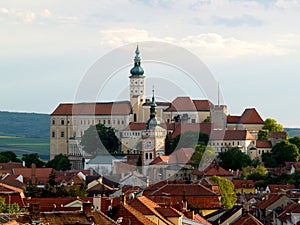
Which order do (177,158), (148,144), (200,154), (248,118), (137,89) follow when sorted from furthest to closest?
(137,89)
(248,118)
(148,144)
(200,154)
(177,158)

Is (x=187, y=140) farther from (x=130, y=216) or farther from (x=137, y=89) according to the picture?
(x=130, y=216)

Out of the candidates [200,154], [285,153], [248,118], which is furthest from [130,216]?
[248,118]

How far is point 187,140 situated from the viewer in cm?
17512

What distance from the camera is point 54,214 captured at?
39.9m

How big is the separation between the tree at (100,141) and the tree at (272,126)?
24.6 metres

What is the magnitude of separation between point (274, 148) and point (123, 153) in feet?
73.8

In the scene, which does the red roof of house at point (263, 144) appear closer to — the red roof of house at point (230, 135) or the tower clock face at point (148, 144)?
the red roof of house at point (230, 135)

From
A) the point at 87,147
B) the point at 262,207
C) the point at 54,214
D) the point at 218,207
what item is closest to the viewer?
the point at 54,214

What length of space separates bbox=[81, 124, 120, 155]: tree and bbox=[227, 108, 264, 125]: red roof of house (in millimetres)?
20524

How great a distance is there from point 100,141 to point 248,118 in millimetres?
26616

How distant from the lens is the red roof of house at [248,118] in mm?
194000

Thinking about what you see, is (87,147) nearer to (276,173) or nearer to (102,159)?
(102,159)

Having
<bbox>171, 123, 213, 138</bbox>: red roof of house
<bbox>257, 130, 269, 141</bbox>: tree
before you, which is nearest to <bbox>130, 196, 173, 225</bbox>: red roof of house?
<bbox>171, 123, 213, 138</bbox>: red roof of house

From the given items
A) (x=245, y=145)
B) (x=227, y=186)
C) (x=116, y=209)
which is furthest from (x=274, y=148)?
(x=116, y=209)
